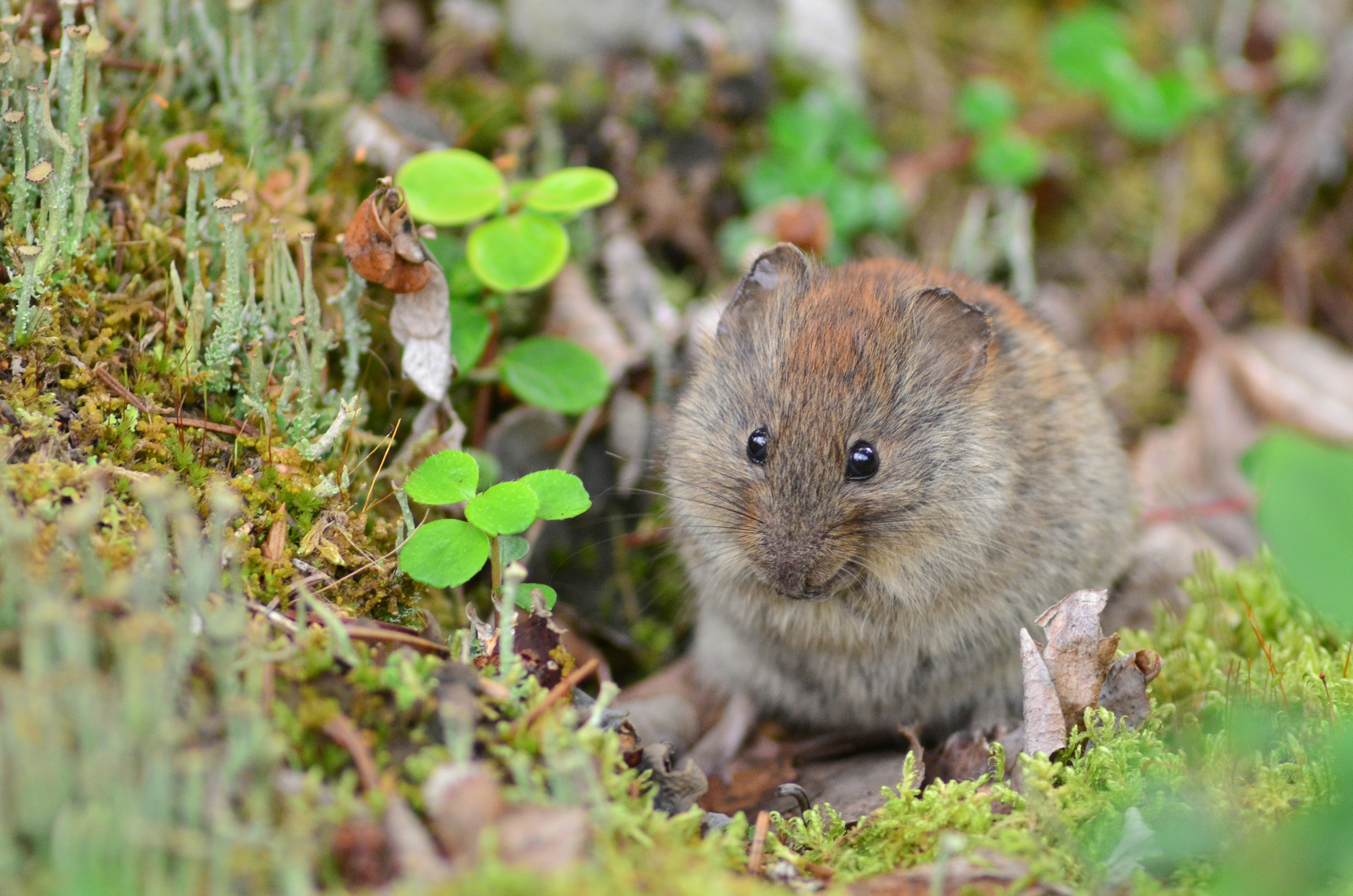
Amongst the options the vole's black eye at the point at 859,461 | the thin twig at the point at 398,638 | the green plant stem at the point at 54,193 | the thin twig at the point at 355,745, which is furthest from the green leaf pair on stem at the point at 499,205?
the thin twig at the point at 355,745

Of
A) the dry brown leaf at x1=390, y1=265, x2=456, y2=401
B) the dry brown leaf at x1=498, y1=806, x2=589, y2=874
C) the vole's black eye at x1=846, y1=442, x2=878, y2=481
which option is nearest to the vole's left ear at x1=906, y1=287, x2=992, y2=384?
the vole's black eye at x1=846, y1=442, x2=878, y2=481

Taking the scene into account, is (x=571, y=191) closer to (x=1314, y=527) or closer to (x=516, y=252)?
(x=516, y=252)

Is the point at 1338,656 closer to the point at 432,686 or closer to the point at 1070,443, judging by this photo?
the point at 1070,443

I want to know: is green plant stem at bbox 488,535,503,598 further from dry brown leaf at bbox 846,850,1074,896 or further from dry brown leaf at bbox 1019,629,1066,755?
dry brown leaf at bbox 1019,629,1066,755

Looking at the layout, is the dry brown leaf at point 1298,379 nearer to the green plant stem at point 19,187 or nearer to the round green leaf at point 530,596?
the round green leaf at point 530,596

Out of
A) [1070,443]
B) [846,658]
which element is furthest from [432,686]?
[1070,443]

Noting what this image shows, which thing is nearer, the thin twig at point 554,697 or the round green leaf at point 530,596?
the thin twig at point 554,697
